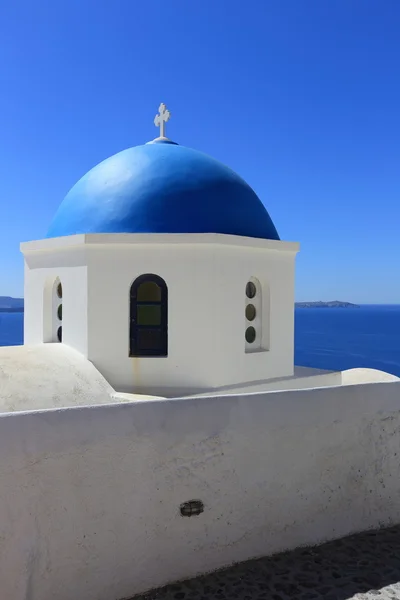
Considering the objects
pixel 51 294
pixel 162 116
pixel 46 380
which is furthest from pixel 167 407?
pixel 162 116

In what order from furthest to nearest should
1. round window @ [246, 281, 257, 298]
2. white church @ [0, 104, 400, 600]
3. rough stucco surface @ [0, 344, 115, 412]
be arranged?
1. round window @ [246, 281, 257, 298]
2. rough stucco surface @ [0, 344, 115, 412]
3. white church @ [0, 104, 400, 600]

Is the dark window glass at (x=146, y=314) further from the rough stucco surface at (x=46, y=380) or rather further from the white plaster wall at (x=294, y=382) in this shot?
the white plaster wall at (x=294, y=382)

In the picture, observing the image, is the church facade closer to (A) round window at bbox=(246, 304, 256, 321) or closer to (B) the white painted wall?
(B) the white painted wall

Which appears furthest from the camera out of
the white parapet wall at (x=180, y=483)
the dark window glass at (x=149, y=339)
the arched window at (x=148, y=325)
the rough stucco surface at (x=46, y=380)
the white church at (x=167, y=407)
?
the dark window glass at (x=149, y=339)

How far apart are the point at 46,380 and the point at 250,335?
2.90m

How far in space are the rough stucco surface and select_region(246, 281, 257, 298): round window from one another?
228cm

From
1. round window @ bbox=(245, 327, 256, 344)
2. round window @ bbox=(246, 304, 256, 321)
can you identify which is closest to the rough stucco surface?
round window @ bbox=(245, 327, 256, 344)

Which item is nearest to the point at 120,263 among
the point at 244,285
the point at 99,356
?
the point at 99,356

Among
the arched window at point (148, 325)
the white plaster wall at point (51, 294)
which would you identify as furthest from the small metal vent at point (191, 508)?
the white plaster wall at point (51, 294)

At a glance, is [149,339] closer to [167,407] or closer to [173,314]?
[173,314]

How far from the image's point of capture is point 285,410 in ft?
15.6

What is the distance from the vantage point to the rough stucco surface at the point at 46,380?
4.98m

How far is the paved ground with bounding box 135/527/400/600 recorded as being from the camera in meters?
4.03

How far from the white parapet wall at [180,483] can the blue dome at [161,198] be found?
8.50 feet
